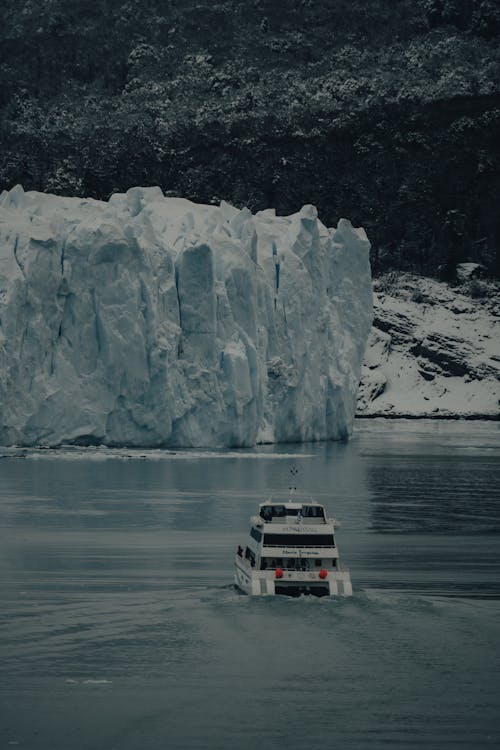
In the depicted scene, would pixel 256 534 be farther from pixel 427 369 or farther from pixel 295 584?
pixel 427 369

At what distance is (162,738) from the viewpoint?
69.4ft

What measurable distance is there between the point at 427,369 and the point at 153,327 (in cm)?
5566

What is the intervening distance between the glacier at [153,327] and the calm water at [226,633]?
12.8 metres

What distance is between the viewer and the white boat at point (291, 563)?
99.5 ft

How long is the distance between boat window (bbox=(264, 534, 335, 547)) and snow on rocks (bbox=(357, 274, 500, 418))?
80358mm

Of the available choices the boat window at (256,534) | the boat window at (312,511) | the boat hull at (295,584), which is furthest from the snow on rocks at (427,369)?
the boat hull at (295,584)

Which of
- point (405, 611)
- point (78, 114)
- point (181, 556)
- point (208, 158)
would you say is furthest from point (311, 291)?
point (78, 114)

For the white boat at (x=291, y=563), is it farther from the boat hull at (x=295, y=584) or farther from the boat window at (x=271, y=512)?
the boat window at (x=271, y=512)

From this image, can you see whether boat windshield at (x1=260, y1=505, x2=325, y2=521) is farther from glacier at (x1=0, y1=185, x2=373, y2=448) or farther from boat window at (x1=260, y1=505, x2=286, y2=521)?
glacier at (x1=0, y1=185, x2=373, y2=448)

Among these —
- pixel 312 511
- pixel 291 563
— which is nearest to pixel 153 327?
pixel 312 511

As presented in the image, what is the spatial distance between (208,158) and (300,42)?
69.4ft


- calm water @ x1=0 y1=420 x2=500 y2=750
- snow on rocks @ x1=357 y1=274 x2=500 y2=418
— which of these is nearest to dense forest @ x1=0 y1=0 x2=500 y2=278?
snow on rocks @ x1=357 y1=274 x2=500 y2=418

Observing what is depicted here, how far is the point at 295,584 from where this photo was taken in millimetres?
30562

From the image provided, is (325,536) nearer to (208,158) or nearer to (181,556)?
(181,556)
